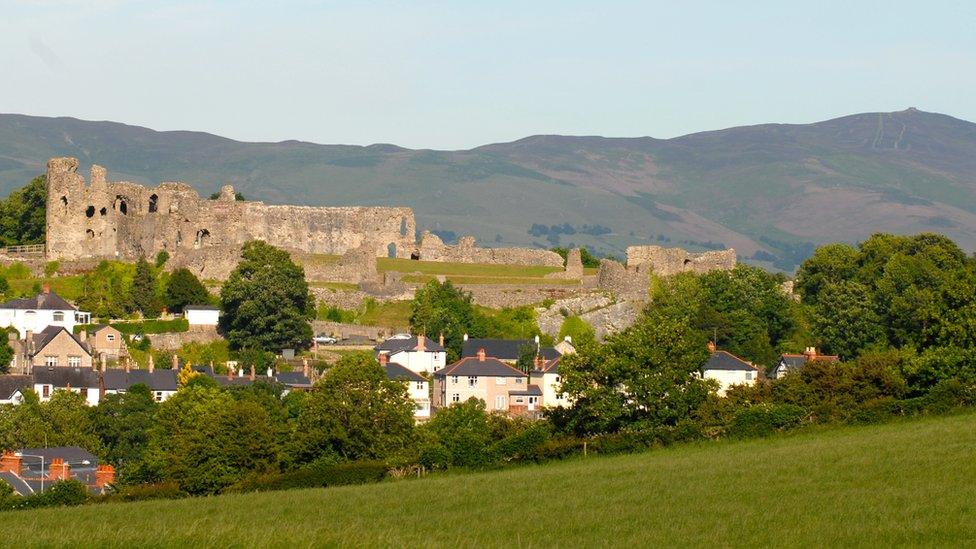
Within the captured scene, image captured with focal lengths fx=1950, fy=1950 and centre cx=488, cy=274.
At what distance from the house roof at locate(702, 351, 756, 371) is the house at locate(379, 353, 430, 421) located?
1029cm

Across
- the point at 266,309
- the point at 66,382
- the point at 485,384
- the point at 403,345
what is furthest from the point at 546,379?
the point at 66,382

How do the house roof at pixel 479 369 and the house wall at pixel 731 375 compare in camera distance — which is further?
the house roof at pixel 479 369

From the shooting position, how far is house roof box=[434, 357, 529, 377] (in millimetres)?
70812

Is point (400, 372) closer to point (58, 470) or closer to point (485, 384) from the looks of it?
point (485, 384)

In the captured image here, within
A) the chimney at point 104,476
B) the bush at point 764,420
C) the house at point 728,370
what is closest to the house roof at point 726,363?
the house at point 728,370

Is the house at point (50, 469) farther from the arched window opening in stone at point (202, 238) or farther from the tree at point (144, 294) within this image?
the arched window opening in stone at point (202, 238)

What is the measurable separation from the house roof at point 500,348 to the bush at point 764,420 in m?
25.9

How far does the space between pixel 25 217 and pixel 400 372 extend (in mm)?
24243

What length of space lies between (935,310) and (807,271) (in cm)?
2631

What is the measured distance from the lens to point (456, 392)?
70.8m

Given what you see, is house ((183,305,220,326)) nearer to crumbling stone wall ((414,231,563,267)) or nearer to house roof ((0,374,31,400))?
house roof ((0,374,31,400))

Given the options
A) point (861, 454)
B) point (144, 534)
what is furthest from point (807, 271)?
point (144, 534)

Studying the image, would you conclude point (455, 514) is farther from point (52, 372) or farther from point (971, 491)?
point (52, 372)

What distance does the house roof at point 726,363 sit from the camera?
70.6m
